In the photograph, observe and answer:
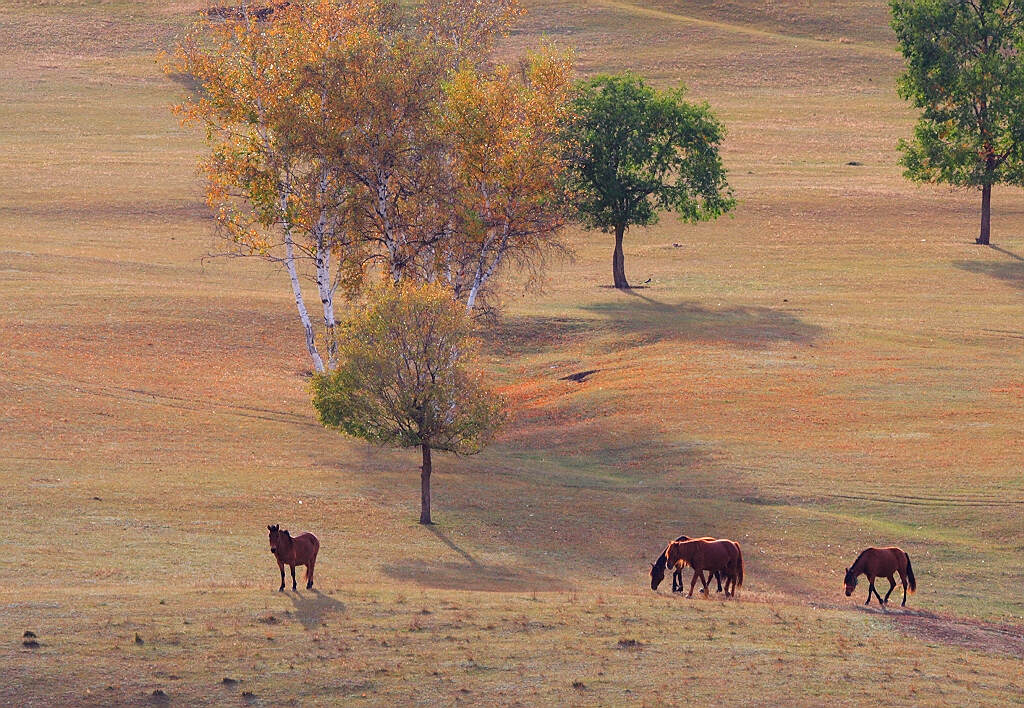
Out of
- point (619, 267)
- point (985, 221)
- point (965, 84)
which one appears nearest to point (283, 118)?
point (619, 267)

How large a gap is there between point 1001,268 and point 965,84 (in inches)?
522

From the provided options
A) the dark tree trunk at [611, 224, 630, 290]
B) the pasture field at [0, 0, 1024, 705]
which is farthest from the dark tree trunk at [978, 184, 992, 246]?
the dark tree trunk at [611, 224, 630, 290]

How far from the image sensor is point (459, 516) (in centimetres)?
4122

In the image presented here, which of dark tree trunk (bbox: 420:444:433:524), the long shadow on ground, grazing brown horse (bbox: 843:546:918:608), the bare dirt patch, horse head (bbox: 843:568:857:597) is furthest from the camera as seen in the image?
the long shadow on ground

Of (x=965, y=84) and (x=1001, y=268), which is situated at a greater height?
(x=965, y=84)

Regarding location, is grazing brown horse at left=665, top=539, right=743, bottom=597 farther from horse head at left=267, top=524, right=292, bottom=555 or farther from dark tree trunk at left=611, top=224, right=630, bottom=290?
dark tree trunk at left=611, top=224, right=630, bottom=290

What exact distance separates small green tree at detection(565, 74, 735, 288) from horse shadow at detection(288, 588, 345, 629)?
4886 cm

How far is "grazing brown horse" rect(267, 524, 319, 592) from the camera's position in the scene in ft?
96.8

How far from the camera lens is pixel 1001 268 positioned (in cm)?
8362

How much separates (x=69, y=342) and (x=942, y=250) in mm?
58054

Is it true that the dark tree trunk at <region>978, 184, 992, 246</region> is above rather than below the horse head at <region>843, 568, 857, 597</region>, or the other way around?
above

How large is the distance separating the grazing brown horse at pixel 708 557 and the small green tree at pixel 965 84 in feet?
209

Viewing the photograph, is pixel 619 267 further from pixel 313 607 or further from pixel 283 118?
pixel 313 607

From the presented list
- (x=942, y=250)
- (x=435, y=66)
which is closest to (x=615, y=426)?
(x=435, y=66)
